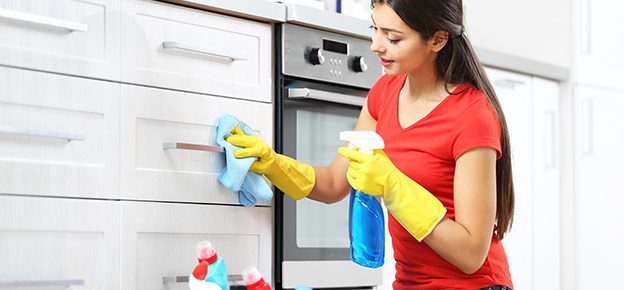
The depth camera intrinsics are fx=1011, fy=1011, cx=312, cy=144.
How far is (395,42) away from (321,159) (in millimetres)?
577

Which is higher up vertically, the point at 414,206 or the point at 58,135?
the point at 58,135

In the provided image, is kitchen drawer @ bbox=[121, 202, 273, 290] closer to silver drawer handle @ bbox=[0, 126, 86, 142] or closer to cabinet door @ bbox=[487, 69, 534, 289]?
silver drawer handle @ bbox=[0, 126, 86, 142]

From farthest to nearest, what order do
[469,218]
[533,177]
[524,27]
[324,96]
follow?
1. [524,27]
2. [533,177]
3. [324,96]
4. [469,218]

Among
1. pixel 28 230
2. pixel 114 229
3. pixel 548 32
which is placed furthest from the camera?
pixel 548 32

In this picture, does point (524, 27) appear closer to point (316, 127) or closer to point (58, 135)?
point (316, 127)

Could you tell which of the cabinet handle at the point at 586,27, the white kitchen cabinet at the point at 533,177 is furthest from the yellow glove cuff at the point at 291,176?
the cabinet handle at the point at 586,27

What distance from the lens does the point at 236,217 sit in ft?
7.09

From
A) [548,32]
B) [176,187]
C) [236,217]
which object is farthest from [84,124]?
[548,32]

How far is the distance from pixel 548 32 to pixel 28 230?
7.25ft

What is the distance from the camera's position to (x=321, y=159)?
2.45m

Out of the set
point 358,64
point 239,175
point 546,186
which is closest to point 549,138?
point 546,186

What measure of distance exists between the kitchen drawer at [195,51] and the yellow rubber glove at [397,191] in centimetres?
39

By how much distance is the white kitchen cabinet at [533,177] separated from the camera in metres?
3.14

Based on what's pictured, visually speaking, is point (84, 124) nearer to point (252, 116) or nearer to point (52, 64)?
point (52, 64)
